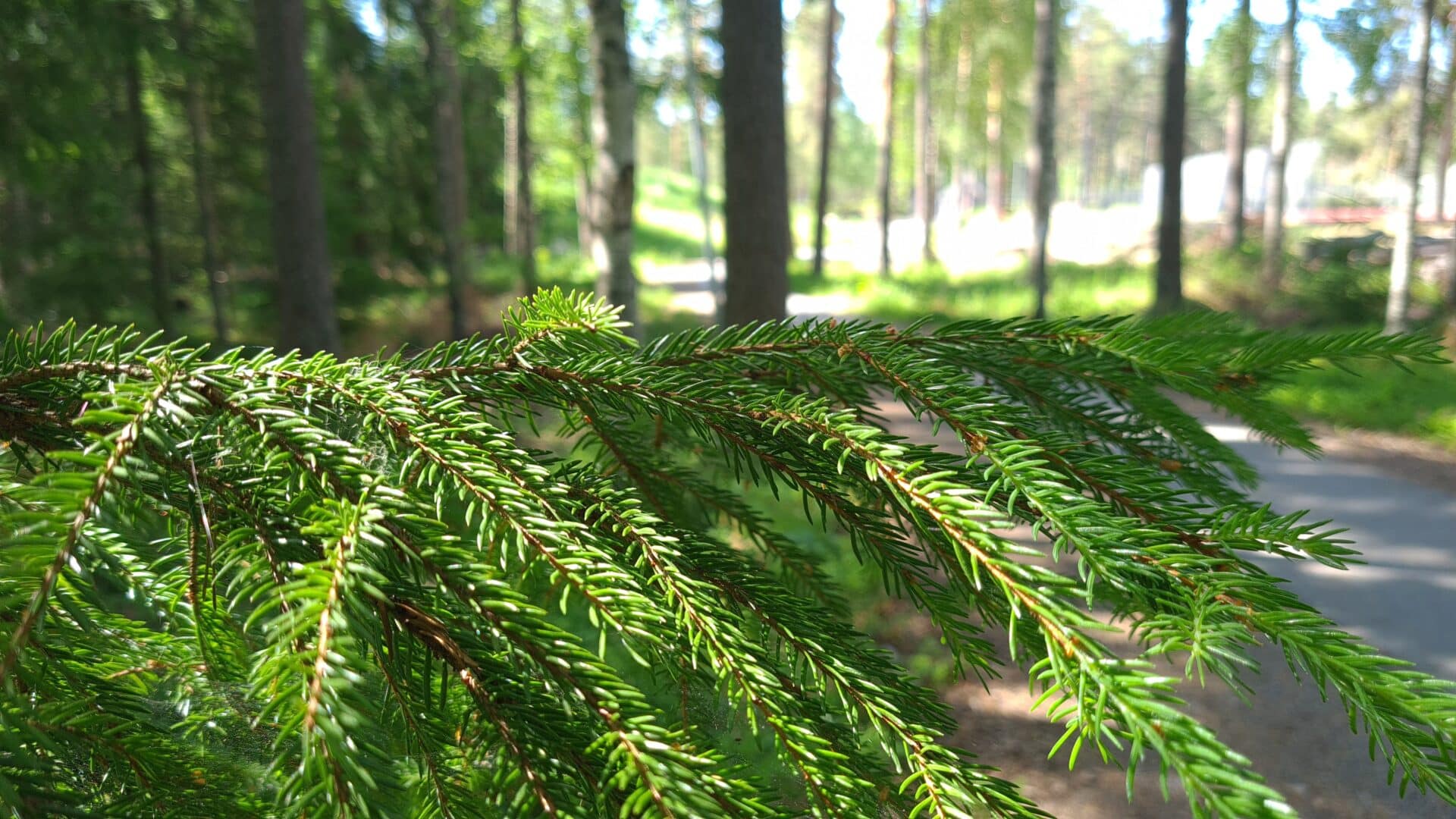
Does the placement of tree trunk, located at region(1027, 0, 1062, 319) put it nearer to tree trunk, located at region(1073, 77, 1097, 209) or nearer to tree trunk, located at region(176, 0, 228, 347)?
tree trunk, located at region(176, 0, 228, 347)

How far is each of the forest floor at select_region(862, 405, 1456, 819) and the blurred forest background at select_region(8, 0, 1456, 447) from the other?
69.8 inches

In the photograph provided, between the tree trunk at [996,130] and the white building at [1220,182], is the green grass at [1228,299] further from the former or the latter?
the white building at [1220,182]

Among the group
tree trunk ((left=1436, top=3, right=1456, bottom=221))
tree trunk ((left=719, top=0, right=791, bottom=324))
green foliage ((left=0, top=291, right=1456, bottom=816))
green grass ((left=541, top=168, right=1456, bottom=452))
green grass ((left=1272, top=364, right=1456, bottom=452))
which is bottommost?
green grass ((left=1272, top=364, right=1456, bottom=452))

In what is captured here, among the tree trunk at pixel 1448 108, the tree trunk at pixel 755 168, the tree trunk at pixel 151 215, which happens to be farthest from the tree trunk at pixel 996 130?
the tree trunk at pixel 755 168

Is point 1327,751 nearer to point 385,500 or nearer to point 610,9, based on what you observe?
point 385,500

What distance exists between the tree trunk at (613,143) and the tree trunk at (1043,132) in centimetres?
909

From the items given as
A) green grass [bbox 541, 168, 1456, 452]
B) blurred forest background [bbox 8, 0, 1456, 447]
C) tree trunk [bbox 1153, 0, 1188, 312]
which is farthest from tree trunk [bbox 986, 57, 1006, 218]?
→ tree trunk [bbox 1153, 0, 1188, 312]

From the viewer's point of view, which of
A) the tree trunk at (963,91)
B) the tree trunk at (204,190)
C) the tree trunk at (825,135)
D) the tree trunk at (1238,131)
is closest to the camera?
the tree trunk at (204,190)

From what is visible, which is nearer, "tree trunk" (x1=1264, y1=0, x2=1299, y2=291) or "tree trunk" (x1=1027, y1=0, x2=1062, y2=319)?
"tree trunk" (x1=1027, y1=0, x2=1062, y2=319)

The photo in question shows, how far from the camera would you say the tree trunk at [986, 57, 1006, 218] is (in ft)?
108

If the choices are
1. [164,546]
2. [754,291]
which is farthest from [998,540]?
[754,291]

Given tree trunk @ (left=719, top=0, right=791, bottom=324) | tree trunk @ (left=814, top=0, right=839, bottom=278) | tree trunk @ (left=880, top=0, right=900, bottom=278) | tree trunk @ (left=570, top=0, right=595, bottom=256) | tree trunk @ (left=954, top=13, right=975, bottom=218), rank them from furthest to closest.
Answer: tree trunk @ (left=954, top=13, right=975, bottom=218), tree trunk @ (left=880, top=0, right=900, bottom=278), tree trunk @ (left=814, top=0, right=839, bottom=278), tree trunk @ (left=570, top=0, right=595, bottom=256), tree trunk @ (left=719, top=0, right=791, bottom=324)

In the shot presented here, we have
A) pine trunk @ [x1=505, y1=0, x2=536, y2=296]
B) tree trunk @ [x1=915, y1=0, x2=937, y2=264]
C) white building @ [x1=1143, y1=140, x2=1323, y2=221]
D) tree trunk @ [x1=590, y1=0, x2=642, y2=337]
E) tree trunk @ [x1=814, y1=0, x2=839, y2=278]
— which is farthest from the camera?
white building @ [x1=1143, y1=140, x2=1323, y2=221]

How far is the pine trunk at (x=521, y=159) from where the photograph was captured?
14484mm
